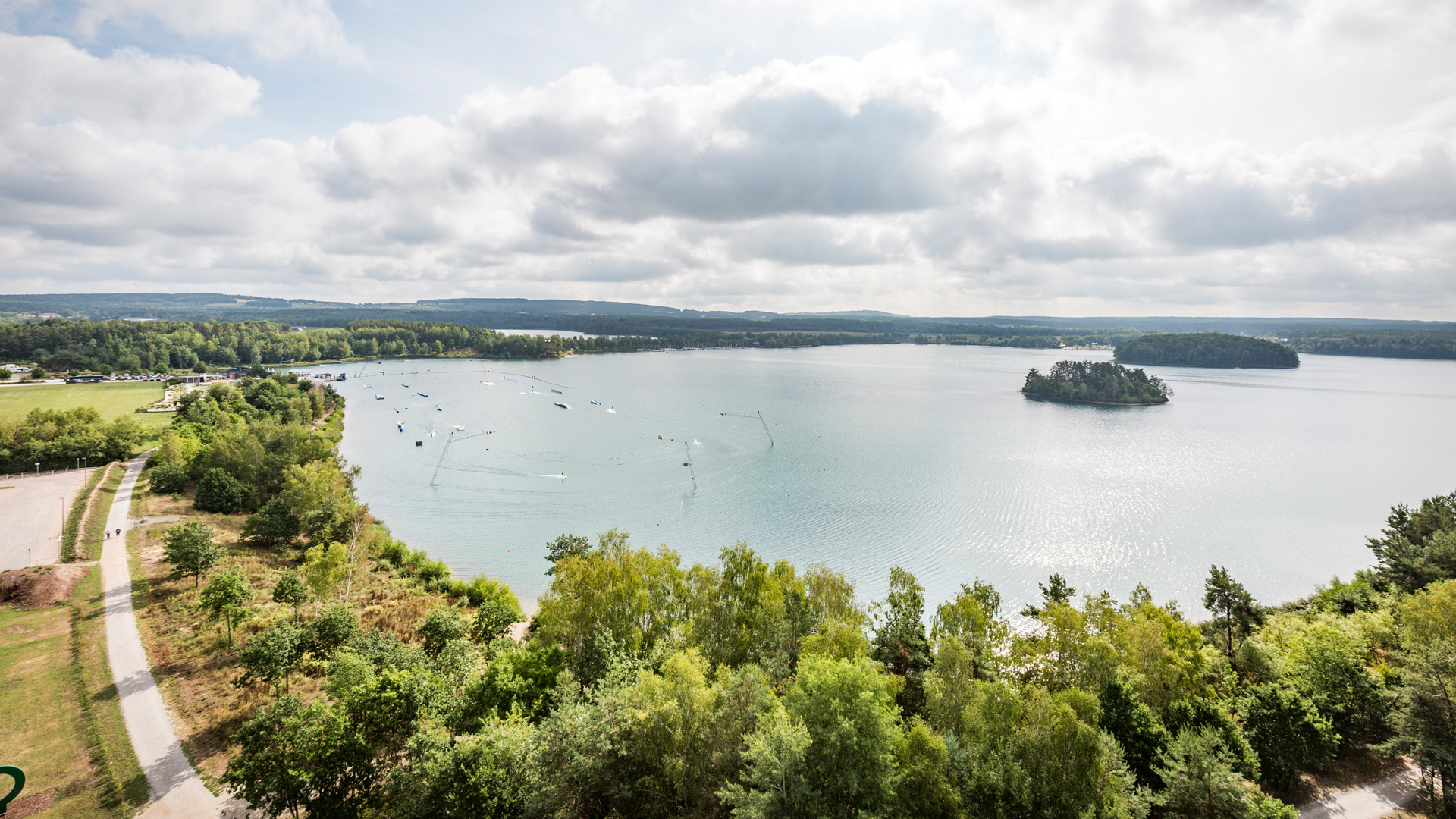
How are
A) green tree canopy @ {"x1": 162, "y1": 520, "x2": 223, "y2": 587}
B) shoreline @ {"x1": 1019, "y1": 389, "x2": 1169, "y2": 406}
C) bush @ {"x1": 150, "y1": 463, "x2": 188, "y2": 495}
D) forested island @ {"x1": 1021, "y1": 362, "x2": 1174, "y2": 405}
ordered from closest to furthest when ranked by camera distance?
green tree canopy @ {"x1": 162, "y1": 520, "x2": 223, "y2": 587}
bush @ {"x1": 150, "y1": 463, "x2": 188, "y2": 495}
shoreline @ {"x1": 1019, "y1": 389, "x2": 1169, "y2": 406}
forested island @ {"x1": 1021, "y1": 362, "x2": 1174, "y2": 405}

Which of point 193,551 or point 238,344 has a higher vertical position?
point 238,344

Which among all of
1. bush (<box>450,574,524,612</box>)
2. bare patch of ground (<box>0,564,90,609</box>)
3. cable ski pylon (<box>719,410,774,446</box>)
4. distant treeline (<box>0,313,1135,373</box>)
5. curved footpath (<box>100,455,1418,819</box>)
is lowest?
bush (<box>450,574,524,612</box>)

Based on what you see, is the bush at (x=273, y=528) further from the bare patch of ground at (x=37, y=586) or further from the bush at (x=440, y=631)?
the bush at (x=440, y=631)

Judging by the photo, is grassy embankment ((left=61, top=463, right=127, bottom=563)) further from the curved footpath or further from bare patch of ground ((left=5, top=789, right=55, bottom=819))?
bare patch of ground ((left=5, top=789, right=55, bottom=819))

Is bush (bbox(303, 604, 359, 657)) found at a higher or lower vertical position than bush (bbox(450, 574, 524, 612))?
higher

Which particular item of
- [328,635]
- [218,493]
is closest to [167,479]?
[218,493]

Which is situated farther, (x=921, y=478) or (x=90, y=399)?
(x=90, y=399)

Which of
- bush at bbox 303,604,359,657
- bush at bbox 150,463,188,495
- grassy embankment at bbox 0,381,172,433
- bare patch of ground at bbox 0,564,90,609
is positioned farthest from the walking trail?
grassy embankment at bbox 0,381,172,433

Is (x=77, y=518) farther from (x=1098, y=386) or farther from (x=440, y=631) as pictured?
(x=1098, y=386)
